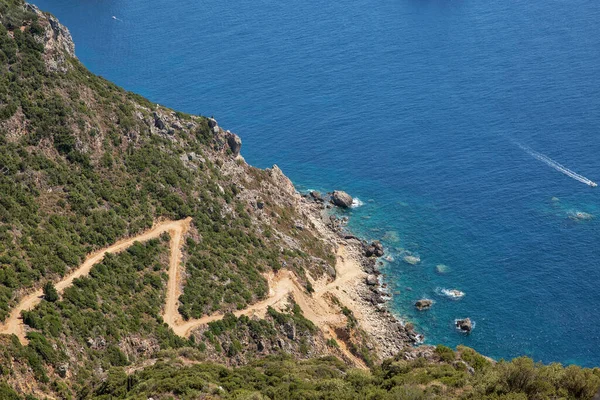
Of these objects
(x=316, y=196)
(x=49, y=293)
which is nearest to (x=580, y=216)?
(x=316, y=196)

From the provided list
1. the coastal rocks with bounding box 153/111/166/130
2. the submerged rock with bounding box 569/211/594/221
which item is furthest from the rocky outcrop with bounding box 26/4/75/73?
the submerged rock with bounding box 569/211/594/221

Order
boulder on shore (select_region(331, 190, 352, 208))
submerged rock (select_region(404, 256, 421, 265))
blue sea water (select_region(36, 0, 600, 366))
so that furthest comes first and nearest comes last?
boulder on shore (select_region(331, 190, 352, 208)) → submerged rock (select_region(404, 256, 421, 265)) → blue sea water (select_region(36, 0, 600, 366))

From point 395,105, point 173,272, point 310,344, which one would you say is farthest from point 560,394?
point 395,105

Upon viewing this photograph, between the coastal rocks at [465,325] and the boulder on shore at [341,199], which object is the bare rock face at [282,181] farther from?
the coastal rocks at [465,325]

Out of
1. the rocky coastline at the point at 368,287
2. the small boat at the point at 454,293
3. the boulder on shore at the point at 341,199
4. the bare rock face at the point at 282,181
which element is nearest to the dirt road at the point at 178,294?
the rocky coastline at the point at 368,287

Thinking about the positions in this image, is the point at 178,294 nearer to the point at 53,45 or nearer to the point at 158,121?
the point at 158,121

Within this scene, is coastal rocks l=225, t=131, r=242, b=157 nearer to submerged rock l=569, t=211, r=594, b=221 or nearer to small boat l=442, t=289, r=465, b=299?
small boat l=442, t=289, r=465, b=299
